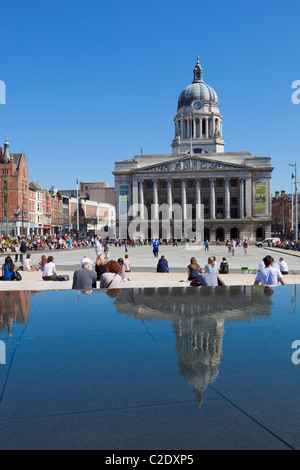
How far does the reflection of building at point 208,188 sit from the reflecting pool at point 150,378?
91.9 meters

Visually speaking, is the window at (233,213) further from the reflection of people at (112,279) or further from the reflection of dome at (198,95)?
the reflection of people at (112,279)

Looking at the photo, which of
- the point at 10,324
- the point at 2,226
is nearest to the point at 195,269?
the point at 10,324

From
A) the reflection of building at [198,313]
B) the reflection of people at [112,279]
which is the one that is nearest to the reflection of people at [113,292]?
the reflection of building at [198,313]

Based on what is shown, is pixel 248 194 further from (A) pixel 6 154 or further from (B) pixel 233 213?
(A) pixel 6 154

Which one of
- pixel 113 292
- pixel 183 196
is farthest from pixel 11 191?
pixel 113 292

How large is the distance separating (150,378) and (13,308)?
562 centimetres

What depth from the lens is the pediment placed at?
335 feet

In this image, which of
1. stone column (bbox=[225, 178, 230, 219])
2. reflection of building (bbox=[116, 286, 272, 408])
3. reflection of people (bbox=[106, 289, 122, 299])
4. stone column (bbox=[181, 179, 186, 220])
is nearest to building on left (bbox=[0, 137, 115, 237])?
stone column (bbox=[181, 179, 186, 220])

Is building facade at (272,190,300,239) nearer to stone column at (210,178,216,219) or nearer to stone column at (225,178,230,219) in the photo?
stone column at (225,178,230,219)

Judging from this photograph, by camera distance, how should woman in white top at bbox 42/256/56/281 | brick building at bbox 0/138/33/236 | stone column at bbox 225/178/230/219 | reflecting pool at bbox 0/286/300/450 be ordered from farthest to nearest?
1. stone column at bbox 225/178/230/219
2. brick building at bbox 0/138/33/236
3. woman in white top at bbox 42/256/56/281
4. reflecting pool at bbox 0/286/300/450

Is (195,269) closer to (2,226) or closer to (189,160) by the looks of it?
(2,226)

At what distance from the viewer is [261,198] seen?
3989 inches

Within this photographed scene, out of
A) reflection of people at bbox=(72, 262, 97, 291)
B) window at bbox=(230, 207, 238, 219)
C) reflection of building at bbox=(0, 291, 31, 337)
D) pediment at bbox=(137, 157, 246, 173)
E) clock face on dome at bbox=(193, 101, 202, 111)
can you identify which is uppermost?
clock face on dome at bbox=(193, 101, 202, 111)

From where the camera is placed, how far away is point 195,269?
16703 mm
